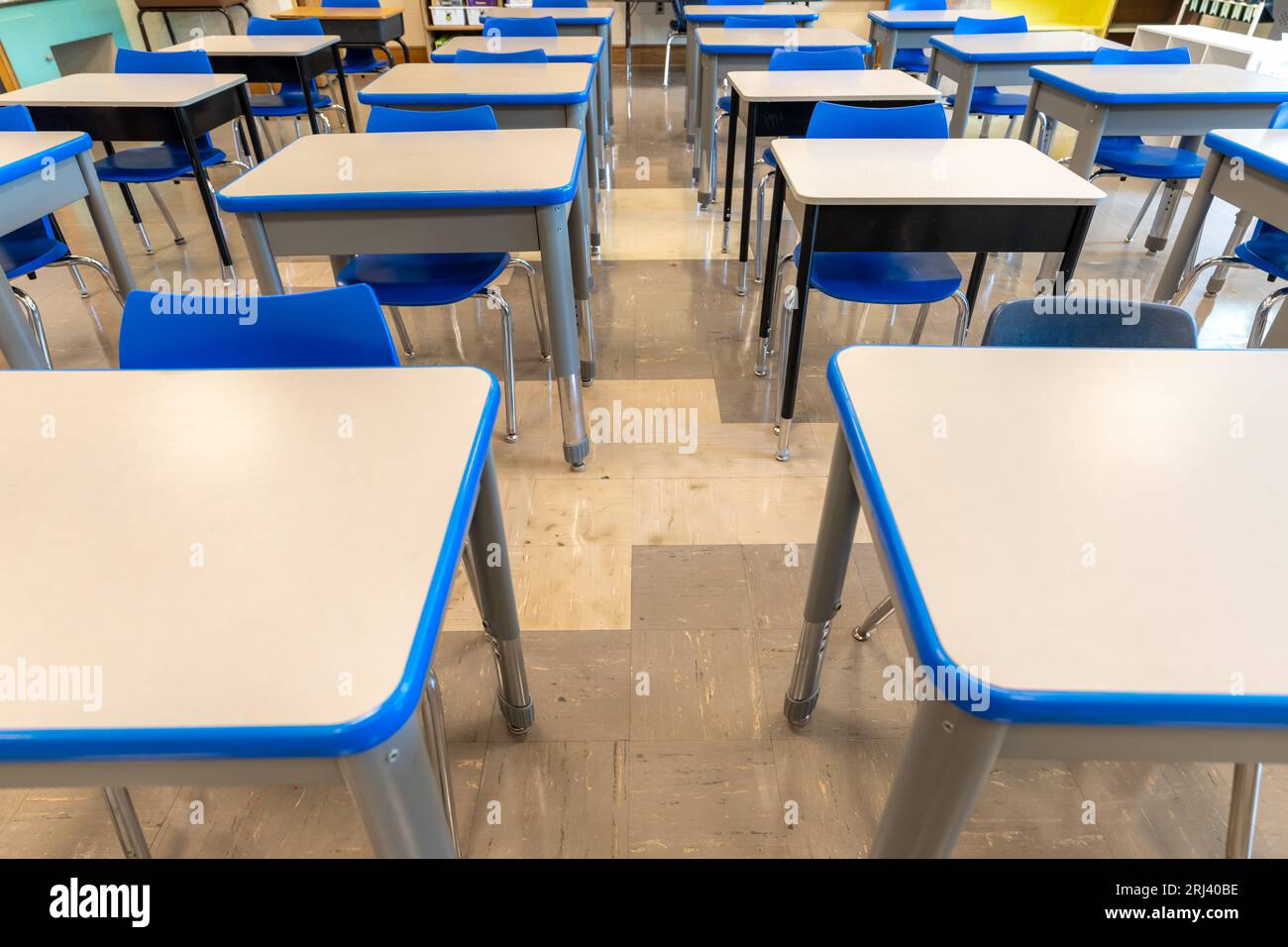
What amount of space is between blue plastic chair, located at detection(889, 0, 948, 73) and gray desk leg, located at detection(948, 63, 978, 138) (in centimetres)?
137

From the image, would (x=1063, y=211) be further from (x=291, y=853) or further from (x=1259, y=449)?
(x=291, y=853)

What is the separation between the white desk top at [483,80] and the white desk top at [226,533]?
1963mm

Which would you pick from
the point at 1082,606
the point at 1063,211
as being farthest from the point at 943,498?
the point at 1063,211

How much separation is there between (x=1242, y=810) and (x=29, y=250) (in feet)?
10.4

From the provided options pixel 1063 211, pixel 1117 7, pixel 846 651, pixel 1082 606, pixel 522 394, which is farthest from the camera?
pixel 1117 7

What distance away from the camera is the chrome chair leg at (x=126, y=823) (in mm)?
1062

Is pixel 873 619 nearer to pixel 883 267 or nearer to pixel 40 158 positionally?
pixel 883 267

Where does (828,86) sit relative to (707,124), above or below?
above

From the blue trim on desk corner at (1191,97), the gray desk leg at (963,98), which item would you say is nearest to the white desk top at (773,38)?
the gray desk leg at (963,98)

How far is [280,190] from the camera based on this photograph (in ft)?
5.29

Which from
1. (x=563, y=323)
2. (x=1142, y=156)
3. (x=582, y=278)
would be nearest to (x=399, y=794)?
(x=563, y=323)

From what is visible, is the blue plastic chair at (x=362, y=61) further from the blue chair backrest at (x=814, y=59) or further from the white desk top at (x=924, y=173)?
the white desk top at (x=924, y=173)

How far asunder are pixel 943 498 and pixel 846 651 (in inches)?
35.5

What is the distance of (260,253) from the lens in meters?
1.66
